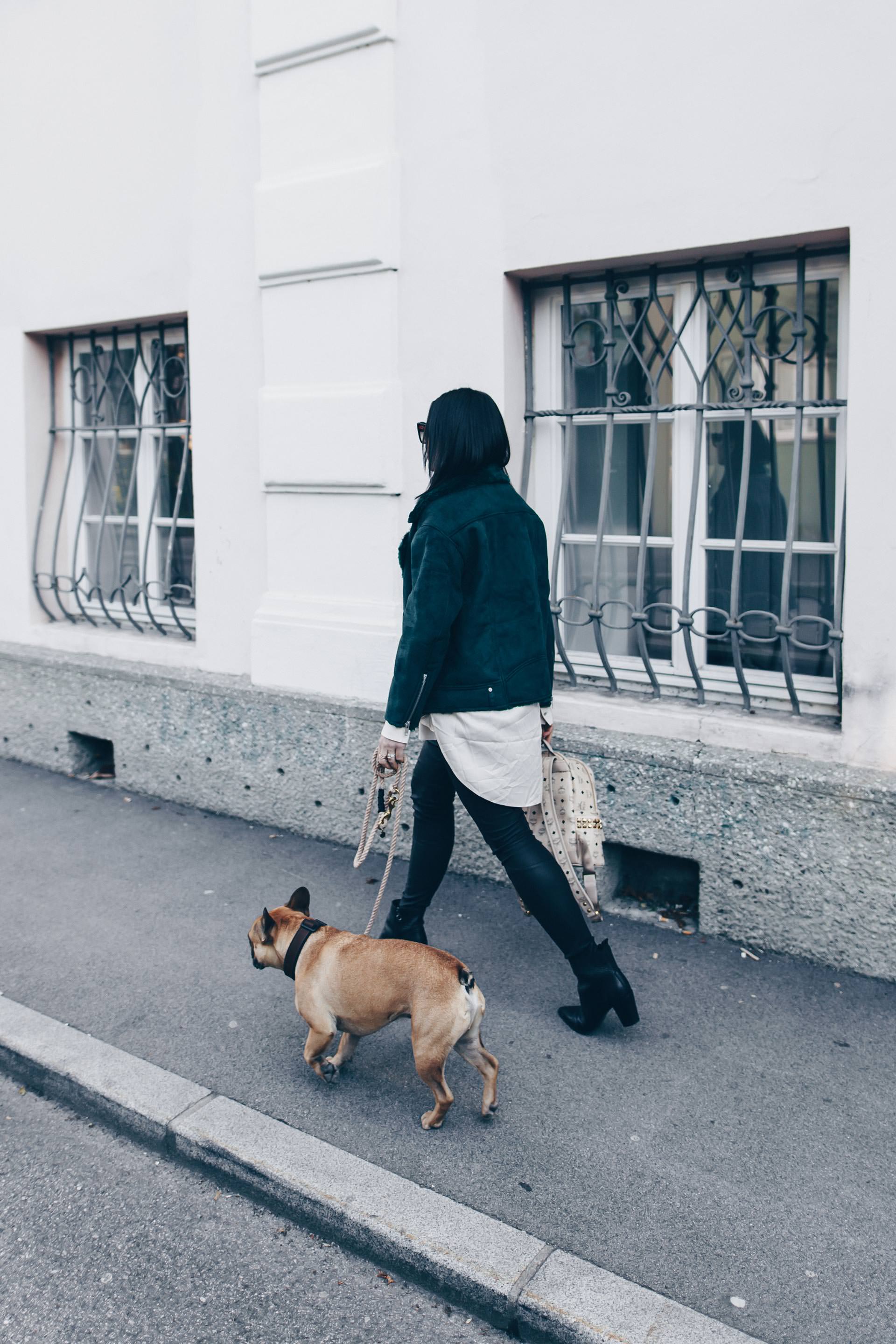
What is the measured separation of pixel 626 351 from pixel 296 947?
2.79 meters

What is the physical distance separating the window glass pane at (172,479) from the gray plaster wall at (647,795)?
3.19ft

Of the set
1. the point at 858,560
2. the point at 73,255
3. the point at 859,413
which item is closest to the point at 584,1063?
the point at 858,560

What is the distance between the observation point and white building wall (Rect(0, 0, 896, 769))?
4172 mm

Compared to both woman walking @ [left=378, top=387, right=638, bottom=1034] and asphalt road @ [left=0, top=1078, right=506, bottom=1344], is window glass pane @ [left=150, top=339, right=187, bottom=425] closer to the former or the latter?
woman walking @ [left=378, top=387, right=638, bottom=1034]

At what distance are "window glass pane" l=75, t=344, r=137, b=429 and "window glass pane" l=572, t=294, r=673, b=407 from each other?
294cm

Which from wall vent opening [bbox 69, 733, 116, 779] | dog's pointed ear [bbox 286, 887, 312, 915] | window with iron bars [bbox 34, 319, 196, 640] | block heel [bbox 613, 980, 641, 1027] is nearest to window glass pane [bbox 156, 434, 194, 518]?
window with iron bars [bbox 34, 319, 196, 640]

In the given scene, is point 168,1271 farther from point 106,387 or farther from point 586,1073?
point 106,387

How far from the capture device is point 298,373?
5.61 meters

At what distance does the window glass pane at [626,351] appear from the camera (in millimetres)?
4812

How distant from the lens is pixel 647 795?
4.63 m

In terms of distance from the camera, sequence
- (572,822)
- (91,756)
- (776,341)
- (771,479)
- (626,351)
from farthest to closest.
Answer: (91,756), (626,351), (771,479), (776,341), (572,822)

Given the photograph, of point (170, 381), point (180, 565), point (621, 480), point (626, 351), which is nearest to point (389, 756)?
point (621, 480)

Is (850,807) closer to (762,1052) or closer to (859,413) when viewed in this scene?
(762,1052)

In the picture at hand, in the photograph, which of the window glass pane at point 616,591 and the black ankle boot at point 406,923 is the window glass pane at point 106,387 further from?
the black ankle boot at point 406,923
